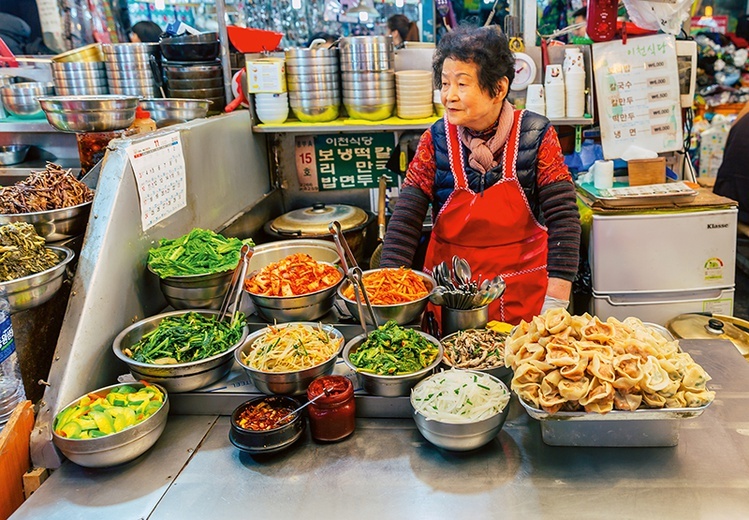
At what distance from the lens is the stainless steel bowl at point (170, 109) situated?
2947mm

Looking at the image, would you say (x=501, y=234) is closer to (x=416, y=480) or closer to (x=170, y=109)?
(x=416, y=480)

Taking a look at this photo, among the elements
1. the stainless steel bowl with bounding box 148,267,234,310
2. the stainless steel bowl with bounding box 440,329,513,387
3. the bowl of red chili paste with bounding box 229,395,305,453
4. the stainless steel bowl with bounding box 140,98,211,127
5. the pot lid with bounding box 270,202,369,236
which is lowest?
the bowl of red chili paste with bounding box 229,395,305,453

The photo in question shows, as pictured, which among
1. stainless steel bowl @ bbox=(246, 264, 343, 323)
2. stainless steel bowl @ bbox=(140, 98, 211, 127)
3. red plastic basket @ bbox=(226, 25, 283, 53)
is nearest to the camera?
stainless steel bowl @ bbox=(246, 264, 343, 323)

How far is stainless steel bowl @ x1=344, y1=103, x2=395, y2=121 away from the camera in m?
3.44

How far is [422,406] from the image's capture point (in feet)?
5.04

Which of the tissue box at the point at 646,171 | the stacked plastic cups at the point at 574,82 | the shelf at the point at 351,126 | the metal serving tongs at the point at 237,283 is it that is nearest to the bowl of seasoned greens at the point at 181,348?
the metal serving tongs at the point at 237,283

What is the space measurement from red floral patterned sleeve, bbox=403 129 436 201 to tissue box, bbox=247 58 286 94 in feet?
3.78

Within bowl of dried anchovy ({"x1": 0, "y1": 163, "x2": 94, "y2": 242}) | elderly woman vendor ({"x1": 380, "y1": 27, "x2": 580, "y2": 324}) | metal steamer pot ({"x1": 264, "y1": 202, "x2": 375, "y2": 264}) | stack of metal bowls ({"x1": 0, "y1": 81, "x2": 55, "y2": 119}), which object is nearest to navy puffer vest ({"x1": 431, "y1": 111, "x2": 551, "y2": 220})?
elderly woman vendor ({"x1": 380, "y1": 27, "x2": 580, "y2": 324})

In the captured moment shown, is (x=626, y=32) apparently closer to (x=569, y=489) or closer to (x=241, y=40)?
(x=241, y=40)

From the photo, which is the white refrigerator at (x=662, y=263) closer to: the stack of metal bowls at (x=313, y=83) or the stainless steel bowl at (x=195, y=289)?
the stack of metal bowls at (x=313, y=83)

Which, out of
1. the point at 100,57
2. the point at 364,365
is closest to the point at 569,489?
the point at 364,365

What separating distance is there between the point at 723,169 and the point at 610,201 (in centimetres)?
184

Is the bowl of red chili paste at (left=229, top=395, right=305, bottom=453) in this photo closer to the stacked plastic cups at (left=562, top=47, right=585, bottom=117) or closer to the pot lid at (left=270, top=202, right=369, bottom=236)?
the pot lid at (left=270, top=202, right=369, bottom=236)

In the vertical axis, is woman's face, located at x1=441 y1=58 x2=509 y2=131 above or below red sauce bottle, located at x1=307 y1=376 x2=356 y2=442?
above
